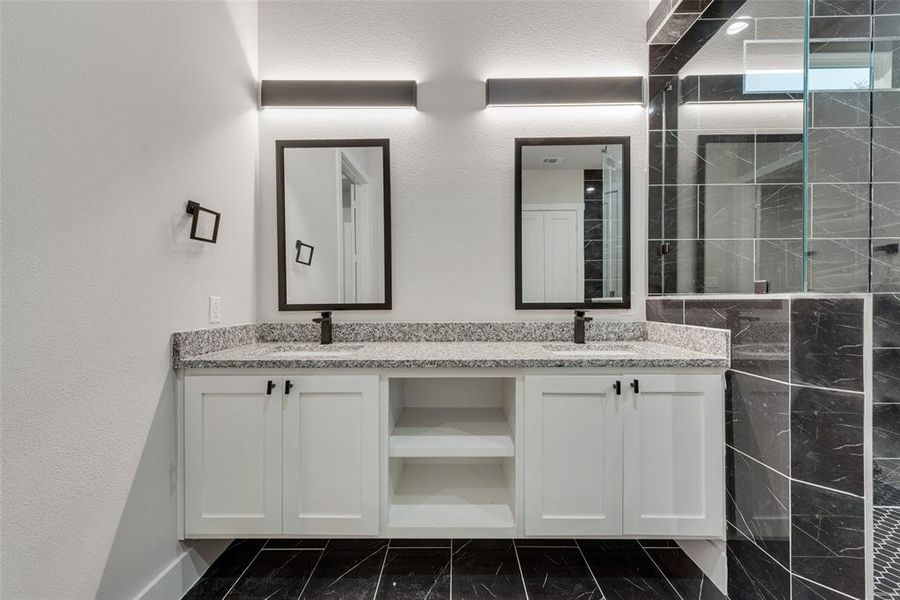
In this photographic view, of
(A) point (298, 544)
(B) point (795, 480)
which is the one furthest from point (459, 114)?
(A) point (298, 544)

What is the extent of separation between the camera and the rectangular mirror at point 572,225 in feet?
6.48

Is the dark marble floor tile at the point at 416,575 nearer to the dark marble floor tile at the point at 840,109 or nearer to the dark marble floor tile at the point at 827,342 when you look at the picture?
the dark marble floor tile at the point at 827,342

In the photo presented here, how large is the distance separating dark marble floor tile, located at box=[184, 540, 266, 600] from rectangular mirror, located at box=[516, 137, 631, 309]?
1.64 meters

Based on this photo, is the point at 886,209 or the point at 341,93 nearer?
the point at 886,209

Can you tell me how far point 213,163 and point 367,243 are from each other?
0.73 m

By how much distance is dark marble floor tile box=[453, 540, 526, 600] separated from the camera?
144 cm

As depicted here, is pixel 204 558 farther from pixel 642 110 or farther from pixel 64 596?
pixel 642 110

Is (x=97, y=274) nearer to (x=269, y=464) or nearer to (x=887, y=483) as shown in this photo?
(x=269, y=464)

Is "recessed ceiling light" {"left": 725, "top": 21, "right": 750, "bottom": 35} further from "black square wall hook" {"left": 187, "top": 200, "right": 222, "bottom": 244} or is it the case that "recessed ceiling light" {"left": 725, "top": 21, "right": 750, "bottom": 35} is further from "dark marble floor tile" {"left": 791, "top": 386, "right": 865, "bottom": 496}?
"black square wall hook" {"left": 187, "top": 200, "right": 222, "bottom": 244}

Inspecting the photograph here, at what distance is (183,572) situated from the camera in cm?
143

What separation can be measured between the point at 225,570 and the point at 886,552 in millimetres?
2376

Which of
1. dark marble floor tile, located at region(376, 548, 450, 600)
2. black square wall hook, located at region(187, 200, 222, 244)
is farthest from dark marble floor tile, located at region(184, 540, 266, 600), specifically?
black square wall hook, located at region(187, 200, 222, 244)

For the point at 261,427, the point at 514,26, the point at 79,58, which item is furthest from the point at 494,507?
the point at 514,26

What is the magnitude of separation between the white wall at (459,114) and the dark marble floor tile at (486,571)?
1.03 metres
